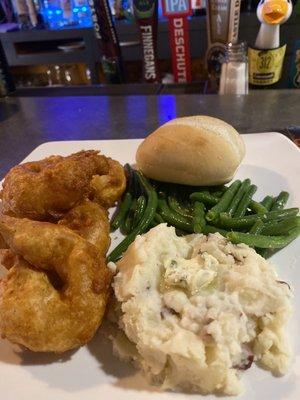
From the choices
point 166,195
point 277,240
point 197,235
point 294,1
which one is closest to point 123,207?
point 166,195

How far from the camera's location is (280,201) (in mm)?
2061

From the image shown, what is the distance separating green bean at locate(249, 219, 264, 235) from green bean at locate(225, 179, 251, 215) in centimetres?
18

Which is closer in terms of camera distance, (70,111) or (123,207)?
(123,207)

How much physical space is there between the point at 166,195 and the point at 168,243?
2.20ft

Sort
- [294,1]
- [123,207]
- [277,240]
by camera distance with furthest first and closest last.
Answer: [294,1] → [123,207] → [277,240]

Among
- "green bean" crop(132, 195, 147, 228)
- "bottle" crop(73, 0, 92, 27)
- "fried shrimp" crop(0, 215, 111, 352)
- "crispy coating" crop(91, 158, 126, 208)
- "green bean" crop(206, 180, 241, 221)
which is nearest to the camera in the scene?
"fried shrimp" crop(0, 215, 111, 352)

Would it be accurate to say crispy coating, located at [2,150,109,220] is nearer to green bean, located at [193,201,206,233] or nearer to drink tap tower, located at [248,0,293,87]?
green bean, located at [193,201,206,233]

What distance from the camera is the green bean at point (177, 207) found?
6.80 feet

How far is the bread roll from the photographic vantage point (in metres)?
2.15

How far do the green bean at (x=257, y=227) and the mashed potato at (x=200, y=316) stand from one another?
10.1 inches

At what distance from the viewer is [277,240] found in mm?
1774

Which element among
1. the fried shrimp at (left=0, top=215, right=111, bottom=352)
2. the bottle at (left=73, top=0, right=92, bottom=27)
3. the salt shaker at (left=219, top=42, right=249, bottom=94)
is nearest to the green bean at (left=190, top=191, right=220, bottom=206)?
the fried shrimp at (left=0, top=215, right=111, bottom=352)

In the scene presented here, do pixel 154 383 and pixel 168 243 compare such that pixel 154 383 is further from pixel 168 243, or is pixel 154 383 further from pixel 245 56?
pixel 245 56

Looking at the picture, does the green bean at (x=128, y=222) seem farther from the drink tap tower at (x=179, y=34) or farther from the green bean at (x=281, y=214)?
the drink tap tower at (x=179, y=34)
